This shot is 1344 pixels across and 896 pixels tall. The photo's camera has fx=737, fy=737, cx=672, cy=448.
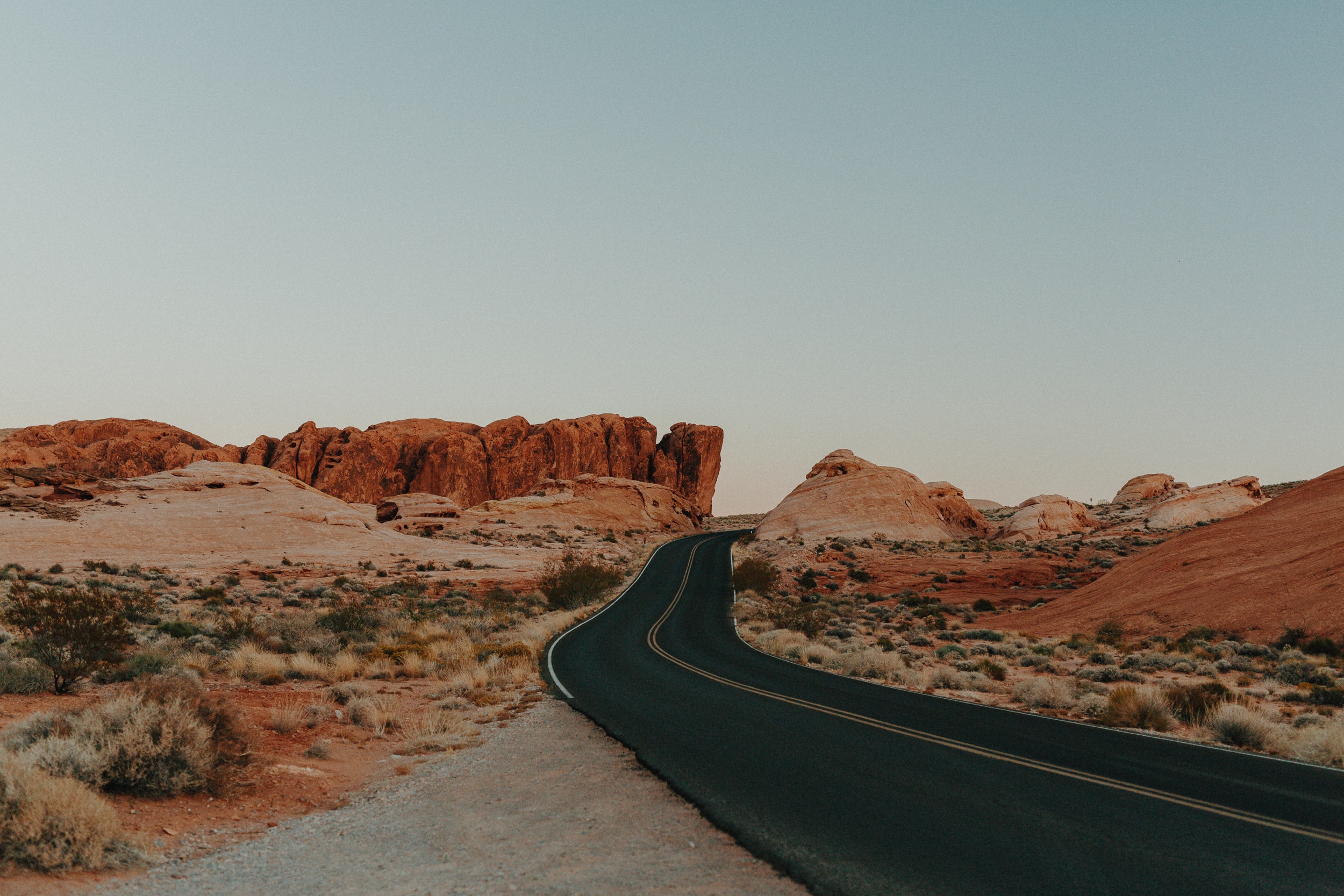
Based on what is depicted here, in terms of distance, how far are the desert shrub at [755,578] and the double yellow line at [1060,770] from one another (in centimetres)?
3314

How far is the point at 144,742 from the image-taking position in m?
8.33

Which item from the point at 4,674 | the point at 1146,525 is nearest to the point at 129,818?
the point at 4,674

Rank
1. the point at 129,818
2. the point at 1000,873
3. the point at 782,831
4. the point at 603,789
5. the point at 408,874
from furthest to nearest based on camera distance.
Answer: the point at 603,789, the point at 129,818, the point at 782,831, the point at 408,874, the point at 1000,873

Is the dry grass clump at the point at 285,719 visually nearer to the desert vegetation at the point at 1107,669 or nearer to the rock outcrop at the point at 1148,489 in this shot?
the desert vegetation at the point at 1107,669

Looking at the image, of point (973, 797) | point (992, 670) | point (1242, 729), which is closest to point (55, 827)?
point (973, 797)

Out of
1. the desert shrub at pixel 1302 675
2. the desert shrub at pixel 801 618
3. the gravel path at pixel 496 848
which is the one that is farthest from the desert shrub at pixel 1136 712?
the desert shrub at pixel 801 618

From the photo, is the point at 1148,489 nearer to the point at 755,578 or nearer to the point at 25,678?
the point at 755,578

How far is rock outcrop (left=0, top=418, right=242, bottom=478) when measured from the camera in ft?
314

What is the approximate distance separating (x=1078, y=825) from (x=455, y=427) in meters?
130

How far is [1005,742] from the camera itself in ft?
35.4

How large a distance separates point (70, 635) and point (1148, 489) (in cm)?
11823

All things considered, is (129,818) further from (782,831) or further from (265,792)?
(782,831)

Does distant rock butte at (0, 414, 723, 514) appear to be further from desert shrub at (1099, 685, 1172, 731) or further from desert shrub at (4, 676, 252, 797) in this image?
desert shrub at (1099, 685, 1172, 731)

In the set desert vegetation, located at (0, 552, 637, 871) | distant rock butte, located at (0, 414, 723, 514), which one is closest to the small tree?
desert vegetation, located at (0, 552, 637, 871)
